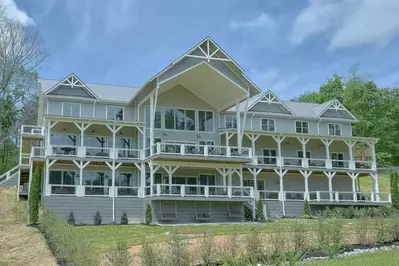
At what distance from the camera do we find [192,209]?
100 feet

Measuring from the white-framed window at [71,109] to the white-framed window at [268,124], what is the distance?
14.3 metres

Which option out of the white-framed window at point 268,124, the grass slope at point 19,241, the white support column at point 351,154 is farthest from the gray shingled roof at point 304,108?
the grass slope at point 19,241

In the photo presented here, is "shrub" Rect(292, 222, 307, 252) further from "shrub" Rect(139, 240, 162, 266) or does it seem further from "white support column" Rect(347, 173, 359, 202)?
"white support column" Rect(347, 173, 359, 202)

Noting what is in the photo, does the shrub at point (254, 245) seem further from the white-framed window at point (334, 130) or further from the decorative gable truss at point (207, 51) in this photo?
the white-framed window at point (334, 130)

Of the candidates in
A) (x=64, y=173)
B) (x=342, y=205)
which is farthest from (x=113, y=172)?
(x=342, y=205)

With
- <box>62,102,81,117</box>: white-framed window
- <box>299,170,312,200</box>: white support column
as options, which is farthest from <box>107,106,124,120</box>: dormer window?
<box>299,170,312,200</box>: white support column

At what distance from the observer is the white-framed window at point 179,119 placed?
33.8 m

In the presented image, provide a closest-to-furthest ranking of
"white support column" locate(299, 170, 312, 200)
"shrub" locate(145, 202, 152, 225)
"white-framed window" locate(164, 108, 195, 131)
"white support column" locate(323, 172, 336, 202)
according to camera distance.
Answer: "shrub" locate(145, 202, 152, 225) < "white-framed window" locate(164, 108, 195, 131) < "white support column" locate(299, 170, 312, 200) < "white support column" locate(323, 172, 336, 202)

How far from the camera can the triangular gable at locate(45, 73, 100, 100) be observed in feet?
107

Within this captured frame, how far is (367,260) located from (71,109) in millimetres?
24901

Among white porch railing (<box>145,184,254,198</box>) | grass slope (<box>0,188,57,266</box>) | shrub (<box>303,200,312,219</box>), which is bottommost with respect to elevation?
grass slope (<box>0,188,57,266</box>)

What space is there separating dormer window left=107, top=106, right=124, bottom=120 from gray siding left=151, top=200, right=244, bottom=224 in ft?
24.1

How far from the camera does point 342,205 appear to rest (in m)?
35.3

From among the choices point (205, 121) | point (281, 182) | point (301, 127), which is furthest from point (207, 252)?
point (301, 127)
